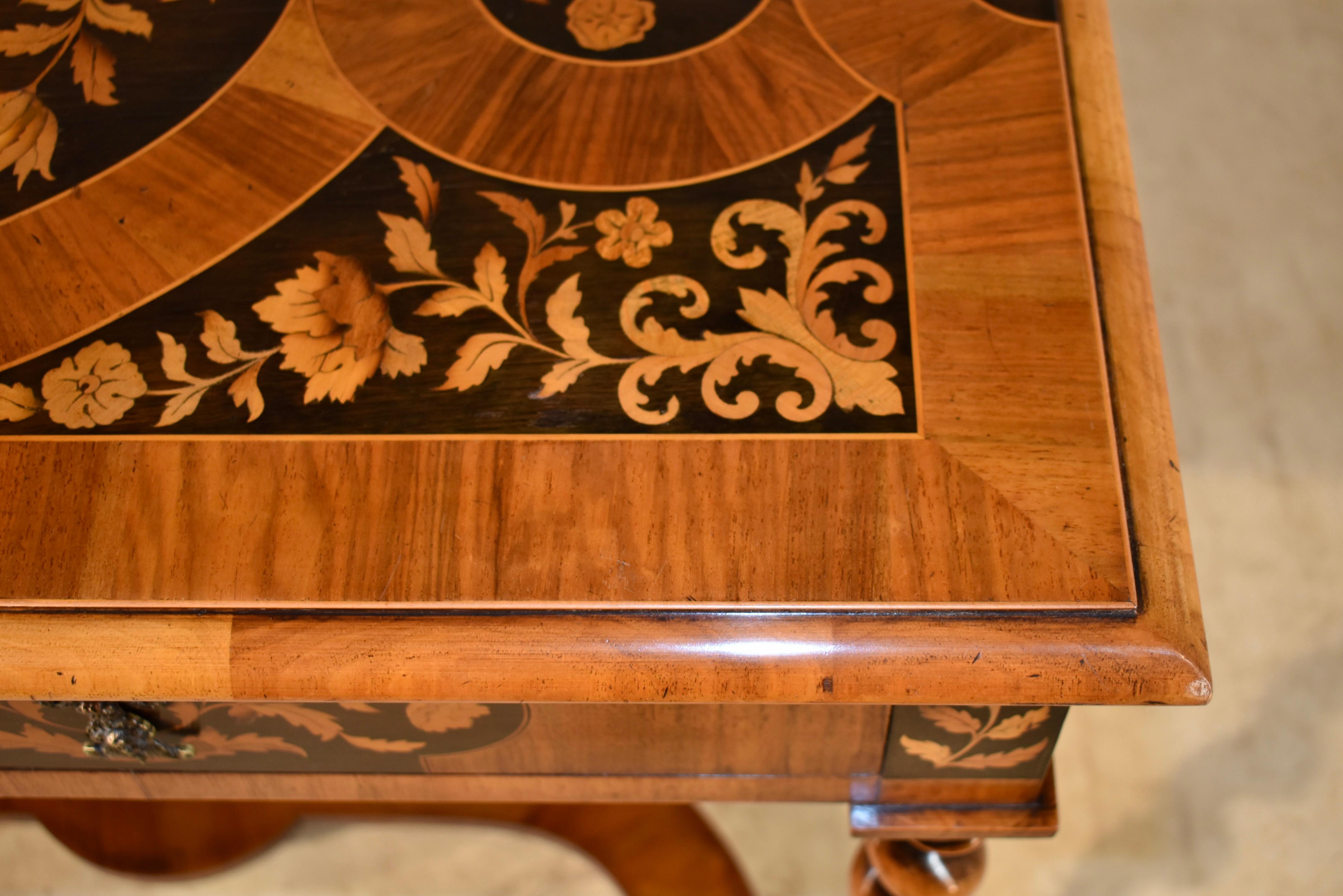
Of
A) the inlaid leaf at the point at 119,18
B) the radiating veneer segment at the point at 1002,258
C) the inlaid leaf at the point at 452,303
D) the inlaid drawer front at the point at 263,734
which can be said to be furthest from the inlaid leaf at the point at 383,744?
the inlaid leaf at the point at 119,18

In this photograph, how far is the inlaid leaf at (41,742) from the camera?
654mm

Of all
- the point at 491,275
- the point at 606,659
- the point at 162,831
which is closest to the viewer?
the point at 606,659

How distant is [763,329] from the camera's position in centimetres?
58

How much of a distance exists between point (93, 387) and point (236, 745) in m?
0.23

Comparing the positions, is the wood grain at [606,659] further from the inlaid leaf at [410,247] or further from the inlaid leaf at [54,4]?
the inlaid leaf at [54,4]

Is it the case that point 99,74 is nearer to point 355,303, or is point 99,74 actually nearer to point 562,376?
point 355,303

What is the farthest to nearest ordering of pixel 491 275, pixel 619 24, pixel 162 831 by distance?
pixel 162 831 → pixel 619 24 → pixel 491 275

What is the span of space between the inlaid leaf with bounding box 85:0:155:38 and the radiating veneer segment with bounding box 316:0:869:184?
11 cm

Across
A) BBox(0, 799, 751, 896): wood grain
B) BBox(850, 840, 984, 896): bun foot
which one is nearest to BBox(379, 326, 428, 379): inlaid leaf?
BBox(850, 840, 984, 896): bun foot

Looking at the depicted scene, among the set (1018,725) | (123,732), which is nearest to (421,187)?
(123,732)

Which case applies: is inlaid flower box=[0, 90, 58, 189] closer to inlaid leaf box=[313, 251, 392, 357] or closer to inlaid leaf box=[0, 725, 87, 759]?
inlaid leaf box=[313, 251, 392, 357]

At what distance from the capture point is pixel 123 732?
2.01 feet

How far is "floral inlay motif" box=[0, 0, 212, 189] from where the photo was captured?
67 centimetres

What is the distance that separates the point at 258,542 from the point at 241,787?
26 cm
